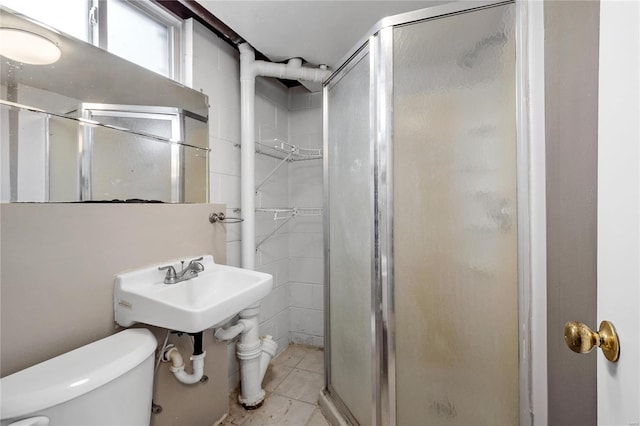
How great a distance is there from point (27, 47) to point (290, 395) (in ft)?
6.90

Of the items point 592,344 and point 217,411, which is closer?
point 592,344

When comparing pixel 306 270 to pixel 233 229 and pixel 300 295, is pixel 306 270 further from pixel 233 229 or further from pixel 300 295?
pixel 233 229

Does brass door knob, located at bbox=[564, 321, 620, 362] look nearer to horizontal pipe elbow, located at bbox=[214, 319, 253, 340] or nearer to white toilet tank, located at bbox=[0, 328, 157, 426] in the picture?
white toilet tank, located at bbox=[0, 328, 157, 426]

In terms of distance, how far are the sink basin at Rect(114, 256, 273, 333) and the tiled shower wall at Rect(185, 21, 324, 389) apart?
0.46m

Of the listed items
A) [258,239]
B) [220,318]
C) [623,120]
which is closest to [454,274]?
[623,120]

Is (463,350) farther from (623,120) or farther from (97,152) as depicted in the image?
(97,152)

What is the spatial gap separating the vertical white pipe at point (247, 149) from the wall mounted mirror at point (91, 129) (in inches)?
11.9

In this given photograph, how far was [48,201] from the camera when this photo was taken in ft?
3.13

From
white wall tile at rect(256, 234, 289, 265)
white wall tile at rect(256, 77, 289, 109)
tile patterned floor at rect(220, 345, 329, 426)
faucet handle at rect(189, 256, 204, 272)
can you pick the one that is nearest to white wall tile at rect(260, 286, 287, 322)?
white wall tile at rect(256, 234, 289, 265)

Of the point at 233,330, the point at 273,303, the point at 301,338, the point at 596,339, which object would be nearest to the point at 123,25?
the point at 233,330

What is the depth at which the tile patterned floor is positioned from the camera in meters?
1.58

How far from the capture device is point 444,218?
46.1 inches

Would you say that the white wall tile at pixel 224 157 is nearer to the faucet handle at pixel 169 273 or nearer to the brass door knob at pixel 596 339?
the faucet handle at pixel 169 273

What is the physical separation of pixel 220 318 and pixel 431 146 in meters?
1.09
